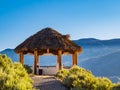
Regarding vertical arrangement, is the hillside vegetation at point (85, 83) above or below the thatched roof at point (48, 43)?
below

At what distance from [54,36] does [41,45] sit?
1433mm

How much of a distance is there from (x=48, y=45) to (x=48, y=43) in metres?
0.23

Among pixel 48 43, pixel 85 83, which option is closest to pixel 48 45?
pixel 48 43

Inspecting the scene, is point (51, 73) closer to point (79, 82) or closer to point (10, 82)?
point (79, 82)

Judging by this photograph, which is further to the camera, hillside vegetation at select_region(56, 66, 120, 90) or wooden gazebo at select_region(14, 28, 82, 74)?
wooden gazebo at select_region(14, 28, 82, 74)

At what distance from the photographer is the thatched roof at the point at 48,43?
30.1 m

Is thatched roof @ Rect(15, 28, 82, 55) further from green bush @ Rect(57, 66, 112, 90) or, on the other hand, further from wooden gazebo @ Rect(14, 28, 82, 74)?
green bush @ Rect(57, 66, 112, 90)

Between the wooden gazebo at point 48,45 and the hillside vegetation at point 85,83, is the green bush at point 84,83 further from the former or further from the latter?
the wooden gazebo at point 48,45

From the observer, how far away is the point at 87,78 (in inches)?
814

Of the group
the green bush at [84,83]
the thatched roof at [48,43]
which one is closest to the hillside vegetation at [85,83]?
the green bush at [84,83]

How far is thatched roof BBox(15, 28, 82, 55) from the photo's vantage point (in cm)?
3006

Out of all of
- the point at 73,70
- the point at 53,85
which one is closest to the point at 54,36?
the point at 73,70

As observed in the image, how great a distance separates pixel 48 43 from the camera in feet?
99.5

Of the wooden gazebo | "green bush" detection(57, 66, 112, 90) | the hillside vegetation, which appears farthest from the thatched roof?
"green bush" detection(57, 66, 112, 90)
